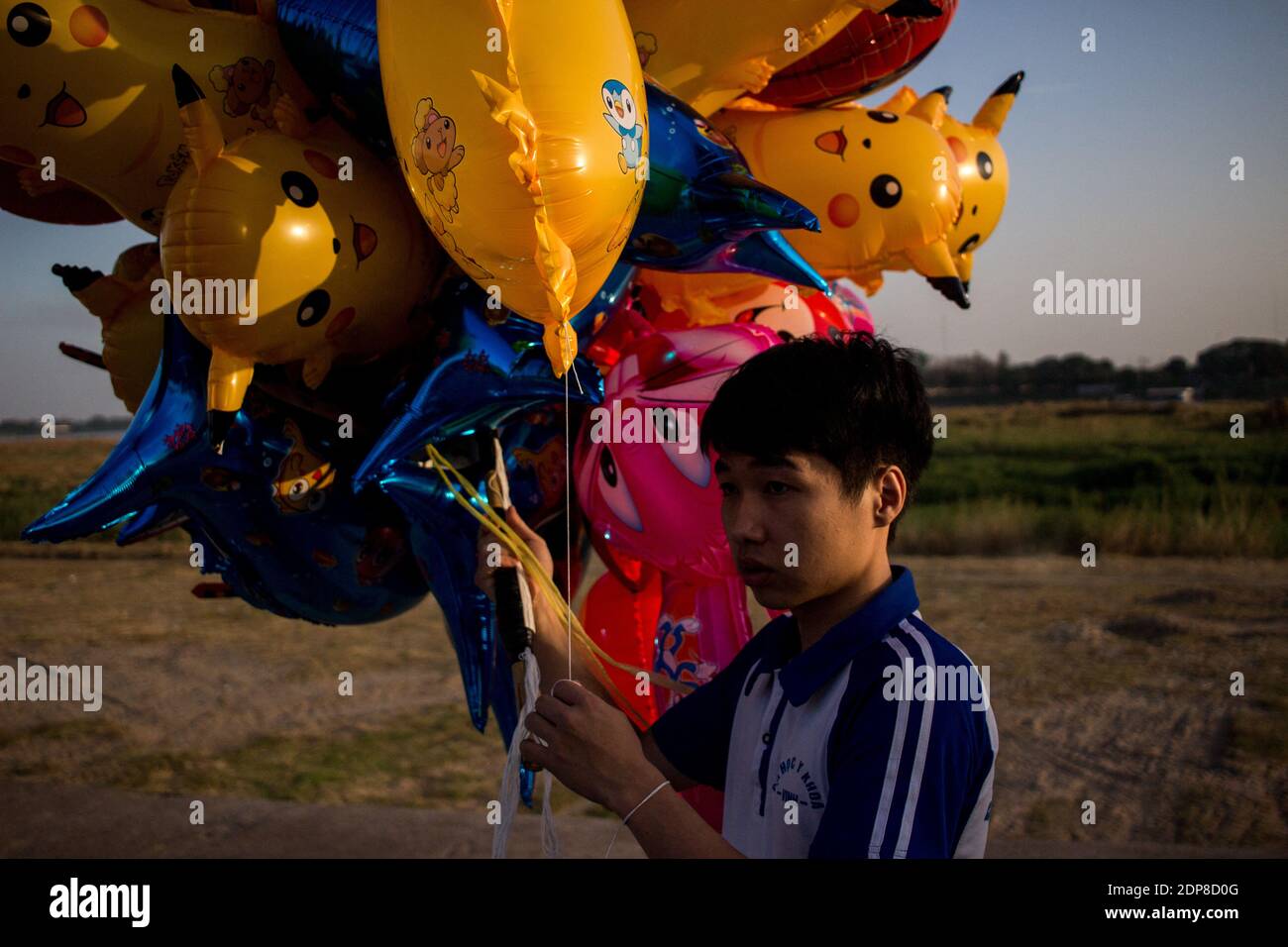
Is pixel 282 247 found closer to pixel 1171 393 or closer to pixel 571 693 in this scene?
pixel 571 693

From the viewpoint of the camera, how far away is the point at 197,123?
179cm

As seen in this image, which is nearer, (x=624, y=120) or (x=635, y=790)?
(x=635, y=790)

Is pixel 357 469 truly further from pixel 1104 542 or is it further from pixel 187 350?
pixel 1104 542

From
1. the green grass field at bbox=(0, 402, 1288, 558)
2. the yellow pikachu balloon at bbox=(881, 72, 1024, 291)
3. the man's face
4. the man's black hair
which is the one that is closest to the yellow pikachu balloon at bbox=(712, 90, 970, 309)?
the yellow pikachu balloon at bbox=(881, 72, 1024, 291)

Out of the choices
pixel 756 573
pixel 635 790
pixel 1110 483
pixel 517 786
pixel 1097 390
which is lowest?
pixel 517 786

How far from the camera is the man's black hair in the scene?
1.26 meters

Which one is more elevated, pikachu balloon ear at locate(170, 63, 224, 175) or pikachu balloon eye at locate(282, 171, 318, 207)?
pikachu balloon ear at locate(170, 63, 224, 175)

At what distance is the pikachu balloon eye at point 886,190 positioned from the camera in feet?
8.02

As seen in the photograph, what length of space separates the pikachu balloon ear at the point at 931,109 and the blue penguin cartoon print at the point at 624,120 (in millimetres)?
1293

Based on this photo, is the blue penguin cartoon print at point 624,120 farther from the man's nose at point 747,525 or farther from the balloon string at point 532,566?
the balloon string at point 532,566

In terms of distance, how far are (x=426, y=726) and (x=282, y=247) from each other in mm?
4505

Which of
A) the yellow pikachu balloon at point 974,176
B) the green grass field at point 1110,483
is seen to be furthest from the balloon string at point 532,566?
the green grass field at point 1110,483

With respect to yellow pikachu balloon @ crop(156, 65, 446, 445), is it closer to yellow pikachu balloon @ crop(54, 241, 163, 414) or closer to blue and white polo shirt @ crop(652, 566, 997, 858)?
yellow pikachu balloon @ crop(54, 241, 163, 414)

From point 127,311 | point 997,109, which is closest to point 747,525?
point 127,311
